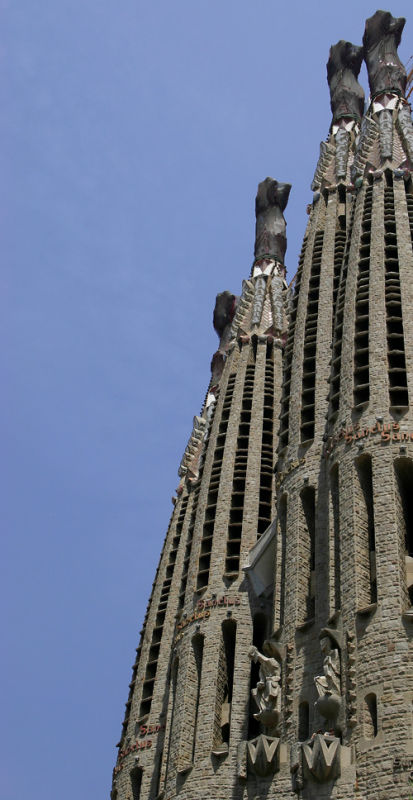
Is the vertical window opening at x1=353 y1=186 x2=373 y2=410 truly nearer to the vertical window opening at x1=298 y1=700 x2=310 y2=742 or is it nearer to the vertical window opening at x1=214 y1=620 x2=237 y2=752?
the vertical window opening at x1=298 y1=700 x2=310 y2=742

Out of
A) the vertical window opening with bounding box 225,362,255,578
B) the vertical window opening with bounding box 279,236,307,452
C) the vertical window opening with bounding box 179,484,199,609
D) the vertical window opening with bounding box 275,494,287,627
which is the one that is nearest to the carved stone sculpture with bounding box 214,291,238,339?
the vertical window opening with bounding box 225,362,255,578

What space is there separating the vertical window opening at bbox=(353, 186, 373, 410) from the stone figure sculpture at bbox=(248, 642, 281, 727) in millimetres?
7699

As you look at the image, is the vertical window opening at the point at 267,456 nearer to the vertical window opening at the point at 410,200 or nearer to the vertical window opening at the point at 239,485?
the vertical window opening at the point at 239,485

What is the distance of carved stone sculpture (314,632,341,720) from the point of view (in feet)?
105

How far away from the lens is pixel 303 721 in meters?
34.5

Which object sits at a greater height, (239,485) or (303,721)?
(239,485)

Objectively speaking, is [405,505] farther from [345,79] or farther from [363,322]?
[345,79]

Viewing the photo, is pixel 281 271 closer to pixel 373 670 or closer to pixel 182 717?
pixel 182 717

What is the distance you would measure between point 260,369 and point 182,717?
19.6 m

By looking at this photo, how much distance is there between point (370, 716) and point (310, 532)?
9572 mm

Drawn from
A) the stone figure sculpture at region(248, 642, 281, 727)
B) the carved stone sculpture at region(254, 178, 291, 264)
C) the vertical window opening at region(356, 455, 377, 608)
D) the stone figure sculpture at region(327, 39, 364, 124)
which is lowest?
the stone figure sculpture at region(248, 642, 281, 727)

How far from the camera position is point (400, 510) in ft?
115

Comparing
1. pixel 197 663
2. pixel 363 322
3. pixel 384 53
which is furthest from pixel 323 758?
pixel 384 53

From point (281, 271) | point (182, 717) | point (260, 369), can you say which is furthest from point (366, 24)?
point (182, 717)
